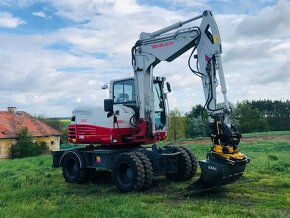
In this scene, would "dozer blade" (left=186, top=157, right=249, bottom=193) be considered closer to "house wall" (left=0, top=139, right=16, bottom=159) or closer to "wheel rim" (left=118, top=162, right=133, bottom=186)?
"wheel rim" (left=118, top=162, right=133, bottom=186)

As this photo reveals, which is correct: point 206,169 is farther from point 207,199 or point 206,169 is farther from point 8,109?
point 8,109

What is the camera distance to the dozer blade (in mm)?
9972

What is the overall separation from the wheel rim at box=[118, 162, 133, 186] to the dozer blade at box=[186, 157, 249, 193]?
2.12m

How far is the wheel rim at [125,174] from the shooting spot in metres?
11.8

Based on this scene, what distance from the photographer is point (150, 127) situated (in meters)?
12.8

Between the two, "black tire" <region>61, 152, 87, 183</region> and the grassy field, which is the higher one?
"black tire" <region>61, 152, 87, 183</region>

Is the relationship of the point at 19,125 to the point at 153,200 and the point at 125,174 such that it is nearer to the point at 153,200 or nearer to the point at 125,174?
the point at 125,174

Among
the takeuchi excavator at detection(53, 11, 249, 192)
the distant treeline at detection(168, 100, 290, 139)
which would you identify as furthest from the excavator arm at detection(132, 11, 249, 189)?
the distant treeline at detection(168, 100, 290, 139)

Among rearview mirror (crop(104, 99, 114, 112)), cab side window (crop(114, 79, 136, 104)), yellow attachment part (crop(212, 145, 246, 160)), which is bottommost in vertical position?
yellow attachment part (crop(212, 145, 246, 160))

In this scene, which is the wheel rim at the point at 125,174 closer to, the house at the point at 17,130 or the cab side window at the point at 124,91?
the cab side window at the point at 124,91

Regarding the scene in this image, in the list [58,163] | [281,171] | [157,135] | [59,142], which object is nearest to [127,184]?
[157,135]

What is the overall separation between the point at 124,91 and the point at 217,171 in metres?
4.70

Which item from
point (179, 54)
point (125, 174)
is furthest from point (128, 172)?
point (179, 54)

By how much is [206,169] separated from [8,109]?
58204 millimetres
